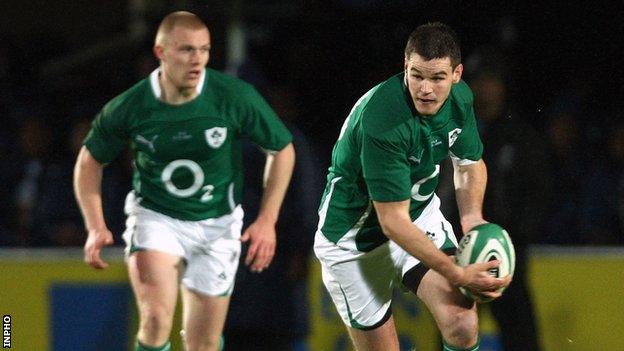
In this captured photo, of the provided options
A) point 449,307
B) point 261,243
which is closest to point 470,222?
point 449,307

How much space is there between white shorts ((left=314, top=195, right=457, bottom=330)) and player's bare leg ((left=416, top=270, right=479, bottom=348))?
0.24 meters

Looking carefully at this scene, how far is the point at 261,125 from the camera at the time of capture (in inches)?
261

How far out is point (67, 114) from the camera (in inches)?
384

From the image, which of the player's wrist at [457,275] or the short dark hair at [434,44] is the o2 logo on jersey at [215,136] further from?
the player's wrist at [457,275]

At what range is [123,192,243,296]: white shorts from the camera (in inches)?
257

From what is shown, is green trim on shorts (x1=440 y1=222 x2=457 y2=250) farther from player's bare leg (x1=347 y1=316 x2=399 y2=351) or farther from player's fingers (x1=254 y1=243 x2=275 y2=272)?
player's fingers (x1=254 y1=243 x2=275 y2=272)

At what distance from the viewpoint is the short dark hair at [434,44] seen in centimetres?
547

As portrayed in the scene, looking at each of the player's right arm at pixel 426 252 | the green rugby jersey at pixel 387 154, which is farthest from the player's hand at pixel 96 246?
the player's right arm at pixel 426 252

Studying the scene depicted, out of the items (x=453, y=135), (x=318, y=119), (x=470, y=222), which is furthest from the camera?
(x=318, y=119)

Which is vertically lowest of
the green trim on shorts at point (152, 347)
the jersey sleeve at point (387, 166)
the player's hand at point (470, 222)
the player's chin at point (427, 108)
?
the green trim on shorts at point (152, 347)

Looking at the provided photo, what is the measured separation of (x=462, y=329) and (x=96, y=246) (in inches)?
71.2

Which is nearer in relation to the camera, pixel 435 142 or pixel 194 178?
pixel 435 142

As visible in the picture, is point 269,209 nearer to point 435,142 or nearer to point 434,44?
point 435,142

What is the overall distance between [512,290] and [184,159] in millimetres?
1860
